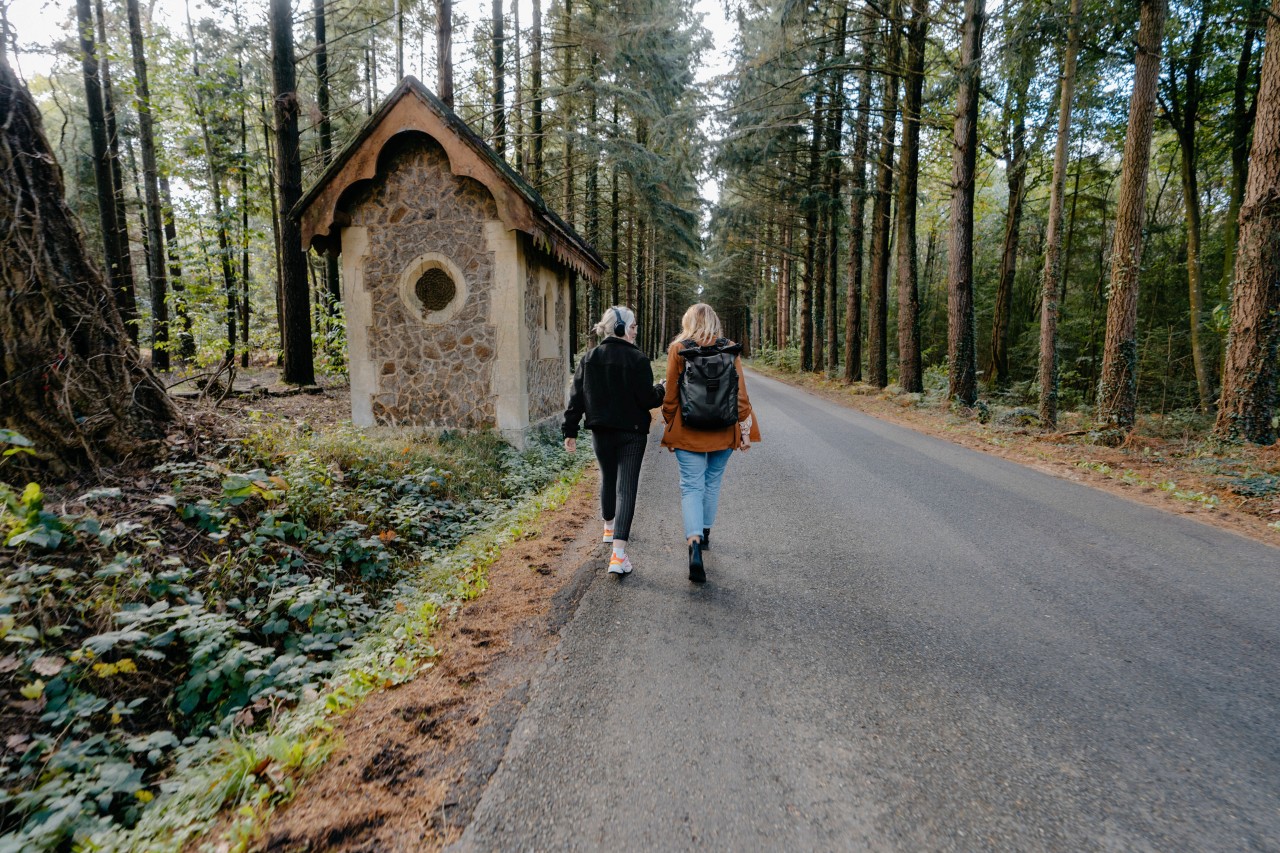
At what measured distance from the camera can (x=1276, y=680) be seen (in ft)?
9.45

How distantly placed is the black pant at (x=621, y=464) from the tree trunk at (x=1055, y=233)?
10961 millimetres

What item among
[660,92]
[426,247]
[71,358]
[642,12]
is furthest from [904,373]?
[71,358]

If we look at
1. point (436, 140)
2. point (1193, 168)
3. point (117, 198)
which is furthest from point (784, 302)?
point (117, 198)

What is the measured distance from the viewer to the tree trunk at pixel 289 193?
10617mm

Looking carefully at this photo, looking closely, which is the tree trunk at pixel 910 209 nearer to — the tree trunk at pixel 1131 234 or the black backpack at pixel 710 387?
the tree trunk at pixel 1131 234

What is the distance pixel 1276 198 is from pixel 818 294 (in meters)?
19.2

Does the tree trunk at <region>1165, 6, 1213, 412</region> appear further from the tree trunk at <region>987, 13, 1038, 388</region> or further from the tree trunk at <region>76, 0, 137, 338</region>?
the tree trunk at <region>76, 0, 137, 338</region>

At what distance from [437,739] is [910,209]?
17683mm

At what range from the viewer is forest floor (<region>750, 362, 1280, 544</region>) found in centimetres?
618

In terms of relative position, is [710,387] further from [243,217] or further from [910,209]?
[243,217]

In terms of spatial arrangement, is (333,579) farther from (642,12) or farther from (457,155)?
(642,12)

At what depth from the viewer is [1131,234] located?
955 centimetres

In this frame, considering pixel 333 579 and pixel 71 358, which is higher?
pixel 71 358

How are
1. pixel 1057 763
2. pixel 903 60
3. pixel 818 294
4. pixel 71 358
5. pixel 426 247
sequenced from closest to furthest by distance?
pixel 1057 763 → pixel 71 358 → pixel 426 247 → pixel 903 60 → pixel 818 294
